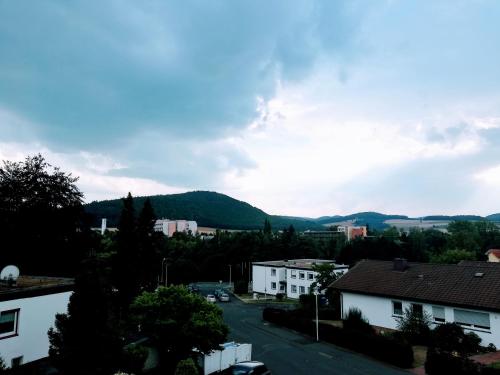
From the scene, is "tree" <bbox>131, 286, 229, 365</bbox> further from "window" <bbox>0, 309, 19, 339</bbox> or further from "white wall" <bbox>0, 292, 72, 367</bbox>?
"window" <bbox>0, 309, 19, 339</bbox>

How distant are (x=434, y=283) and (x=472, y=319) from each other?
433 centimetres

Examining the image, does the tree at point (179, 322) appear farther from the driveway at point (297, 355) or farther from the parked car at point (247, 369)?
the driveway at point (297, 355)

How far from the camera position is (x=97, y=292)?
13695 mm

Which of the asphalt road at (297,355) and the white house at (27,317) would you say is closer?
the white house at (27,317)

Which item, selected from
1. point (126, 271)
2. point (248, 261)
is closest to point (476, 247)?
point (248, 261)

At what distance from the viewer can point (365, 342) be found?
26.0m

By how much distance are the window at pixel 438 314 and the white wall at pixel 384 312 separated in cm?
28

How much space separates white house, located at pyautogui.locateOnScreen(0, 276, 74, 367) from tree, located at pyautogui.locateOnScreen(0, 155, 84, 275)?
1106cm

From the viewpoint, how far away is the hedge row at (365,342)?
2309cm

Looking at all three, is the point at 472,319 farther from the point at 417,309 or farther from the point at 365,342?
the point at 365,342

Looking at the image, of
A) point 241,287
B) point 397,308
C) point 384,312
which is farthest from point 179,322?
point 241,287

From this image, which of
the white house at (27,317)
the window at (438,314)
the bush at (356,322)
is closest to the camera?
the white house at (27,317)

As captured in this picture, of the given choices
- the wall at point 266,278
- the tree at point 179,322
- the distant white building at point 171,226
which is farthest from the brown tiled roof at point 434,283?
the distant white building at point 171,226

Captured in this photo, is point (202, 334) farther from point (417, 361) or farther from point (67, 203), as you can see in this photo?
point (67, 203)
